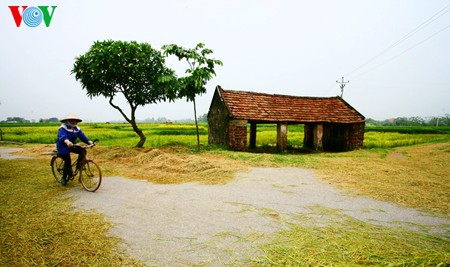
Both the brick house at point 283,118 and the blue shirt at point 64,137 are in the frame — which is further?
the brick house at point 283,118

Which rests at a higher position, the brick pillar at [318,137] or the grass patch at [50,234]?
the brick pillar at [318,137]

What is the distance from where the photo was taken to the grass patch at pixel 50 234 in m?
2.70

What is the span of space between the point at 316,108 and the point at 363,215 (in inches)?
584

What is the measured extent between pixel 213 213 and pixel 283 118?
1224cm

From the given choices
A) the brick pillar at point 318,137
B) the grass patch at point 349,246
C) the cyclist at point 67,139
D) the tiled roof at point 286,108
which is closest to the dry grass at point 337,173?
the cyclist at point 67,139

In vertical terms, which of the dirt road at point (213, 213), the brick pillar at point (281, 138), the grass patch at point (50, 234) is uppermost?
the brick pillar at point (281, 138)

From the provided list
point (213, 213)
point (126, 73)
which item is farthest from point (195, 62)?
point (213, 213)

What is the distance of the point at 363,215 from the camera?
4230 mm

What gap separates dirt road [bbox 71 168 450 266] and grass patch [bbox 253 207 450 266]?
28 cm

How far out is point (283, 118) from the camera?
15.4m

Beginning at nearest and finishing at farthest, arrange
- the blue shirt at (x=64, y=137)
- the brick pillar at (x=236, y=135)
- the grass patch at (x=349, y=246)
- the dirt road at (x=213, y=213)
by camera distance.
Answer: the grass patch at (x=349, y=246) < the dirt road at (x=213, y=213) < the blue shirt at (x=64, y=137) < the brick pillar at (x=236, y=135)

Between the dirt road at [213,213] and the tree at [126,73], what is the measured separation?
7.67 m

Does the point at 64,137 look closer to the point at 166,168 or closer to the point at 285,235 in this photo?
the point at 166,168

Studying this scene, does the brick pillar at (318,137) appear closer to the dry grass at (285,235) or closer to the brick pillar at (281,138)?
the brick pillar at (281,138)
